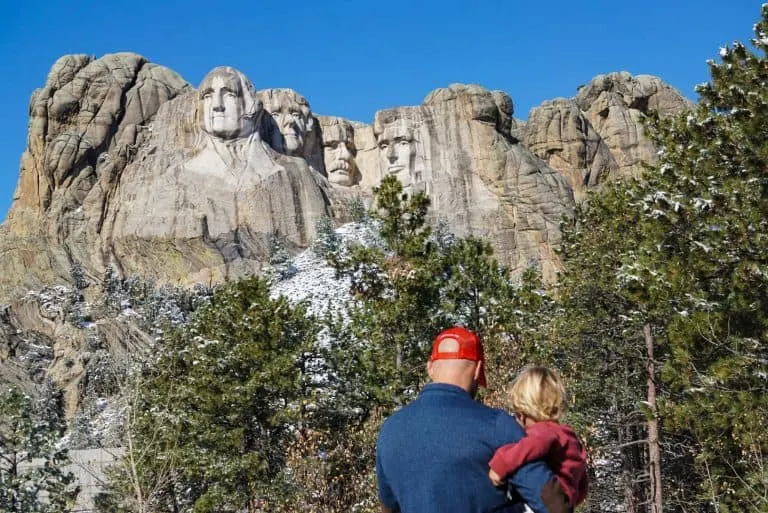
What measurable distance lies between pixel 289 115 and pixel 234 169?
18.9ft

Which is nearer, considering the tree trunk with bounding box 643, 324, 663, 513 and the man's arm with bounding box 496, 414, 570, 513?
the man's arm with bounding box 496, 414, 570, 513

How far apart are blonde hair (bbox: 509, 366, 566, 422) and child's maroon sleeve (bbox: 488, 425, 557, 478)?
7.5 inches

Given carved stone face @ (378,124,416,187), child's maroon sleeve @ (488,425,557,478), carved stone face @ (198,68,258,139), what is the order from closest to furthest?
1. child's maroon sleeve @ (488,425,557,478)
2. carved stone face @ (198,68,258,139)
3. carved stone face @ (378,124,416,187)

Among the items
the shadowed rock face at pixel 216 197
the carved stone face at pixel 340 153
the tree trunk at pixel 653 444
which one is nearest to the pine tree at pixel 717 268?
Result: the tree trunk at pixel 653 444

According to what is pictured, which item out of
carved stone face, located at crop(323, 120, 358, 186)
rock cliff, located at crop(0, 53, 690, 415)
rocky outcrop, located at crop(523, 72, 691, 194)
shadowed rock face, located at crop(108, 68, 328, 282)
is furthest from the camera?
rocky outcrop, located at crop(523, 72, 691, 194)

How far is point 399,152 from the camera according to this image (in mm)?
52250

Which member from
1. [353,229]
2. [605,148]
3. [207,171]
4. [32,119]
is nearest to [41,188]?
[32,119]

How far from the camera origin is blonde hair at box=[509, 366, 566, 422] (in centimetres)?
327

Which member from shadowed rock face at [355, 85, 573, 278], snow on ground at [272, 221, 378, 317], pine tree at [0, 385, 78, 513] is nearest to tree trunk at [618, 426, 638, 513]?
pine tree at [0, 385, 78, 513]

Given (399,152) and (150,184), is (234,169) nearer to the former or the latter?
(150,184)

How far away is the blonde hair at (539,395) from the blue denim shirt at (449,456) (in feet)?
0.55

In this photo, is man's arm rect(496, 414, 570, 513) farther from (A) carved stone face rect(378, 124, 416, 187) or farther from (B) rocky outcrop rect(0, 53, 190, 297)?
(A) carved stone face rect(378, 124, 416, 187)

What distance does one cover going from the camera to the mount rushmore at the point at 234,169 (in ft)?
151

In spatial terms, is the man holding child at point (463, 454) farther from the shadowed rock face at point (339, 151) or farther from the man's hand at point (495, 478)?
the shadowed rock face at point (339, 151)
